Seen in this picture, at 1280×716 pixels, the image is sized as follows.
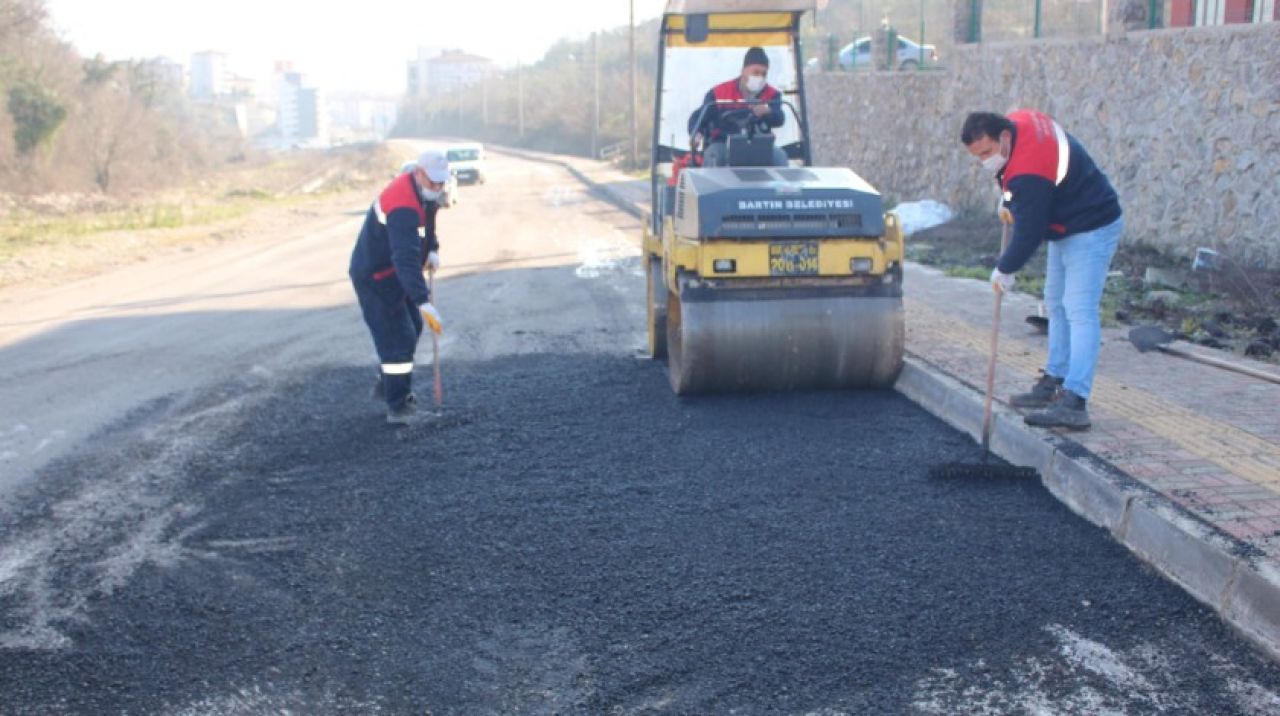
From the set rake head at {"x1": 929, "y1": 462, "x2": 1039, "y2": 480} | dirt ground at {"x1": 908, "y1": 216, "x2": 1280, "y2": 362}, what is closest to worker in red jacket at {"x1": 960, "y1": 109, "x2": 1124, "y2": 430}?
rake head at {"x1": 929, "y1": 462, "x2": 1039, "y2": 480}

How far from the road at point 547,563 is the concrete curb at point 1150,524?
0.30 feet

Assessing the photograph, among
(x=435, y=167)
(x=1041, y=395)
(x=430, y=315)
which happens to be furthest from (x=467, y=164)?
(x=1041, y=395)

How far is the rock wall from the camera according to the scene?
10.6 meters

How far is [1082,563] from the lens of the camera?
4.61 m

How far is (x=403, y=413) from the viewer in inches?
275

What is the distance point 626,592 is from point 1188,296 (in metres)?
7.55

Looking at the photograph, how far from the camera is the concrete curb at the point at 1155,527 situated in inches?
155

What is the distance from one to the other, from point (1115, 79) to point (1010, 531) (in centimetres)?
963

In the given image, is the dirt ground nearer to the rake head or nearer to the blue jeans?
the blue jeans

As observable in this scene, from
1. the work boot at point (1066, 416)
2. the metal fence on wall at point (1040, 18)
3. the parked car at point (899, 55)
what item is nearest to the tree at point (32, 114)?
the parked car at point (899, 55)

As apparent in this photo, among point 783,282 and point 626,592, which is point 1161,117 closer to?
point 783,282

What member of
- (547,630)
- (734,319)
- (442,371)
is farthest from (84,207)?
(547,630)

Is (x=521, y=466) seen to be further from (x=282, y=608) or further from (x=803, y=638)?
(x=803, y=638)

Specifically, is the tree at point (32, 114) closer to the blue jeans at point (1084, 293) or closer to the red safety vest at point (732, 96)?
the red safety vest at point (732, 96)
